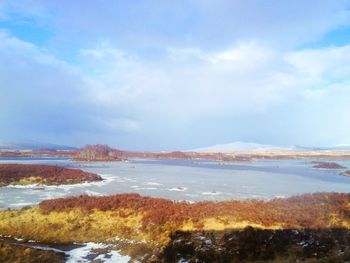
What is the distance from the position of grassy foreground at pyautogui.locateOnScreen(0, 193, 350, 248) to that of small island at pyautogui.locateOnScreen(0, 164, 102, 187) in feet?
62.5

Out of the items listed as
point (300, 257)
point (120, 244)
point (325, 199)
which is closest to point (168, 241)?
point (120, 244)

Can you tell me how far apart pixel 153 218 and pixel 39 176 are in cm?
2875

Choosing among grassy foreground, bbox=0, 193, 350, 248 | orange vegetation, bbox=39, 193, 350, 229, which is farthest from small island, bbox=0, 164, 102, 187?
grassy foreground, bbox=0, 193, 350, 248

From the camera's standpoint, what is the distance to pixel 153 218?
2041 centimetres

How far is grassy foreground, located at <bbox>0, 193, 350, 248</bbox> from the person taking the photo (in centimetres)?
1906

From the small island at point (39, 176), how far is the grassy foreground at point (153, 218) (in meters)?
19.0

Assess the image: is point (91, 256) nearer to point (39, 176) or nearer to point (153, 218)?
point (153, 218)

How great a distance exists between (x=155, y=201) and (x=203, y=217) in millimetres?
5063

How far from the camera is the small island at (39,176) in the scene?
136 feet

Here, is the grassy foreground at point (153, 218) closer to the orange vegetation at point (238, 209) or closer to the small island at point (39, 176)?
the orange vegetation at point (238, 209)

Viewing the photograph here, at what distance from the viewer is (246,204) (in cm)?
2328

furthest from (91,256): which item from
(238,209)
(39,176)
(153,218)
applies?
(39,176)

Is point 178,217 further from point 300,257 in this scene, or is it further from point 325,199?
point 325,199

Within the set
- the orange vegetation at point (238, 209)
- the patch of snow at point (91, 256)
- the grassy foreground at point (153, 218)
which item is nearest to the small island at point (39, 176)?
the orange vegetation at point (238, 209)
